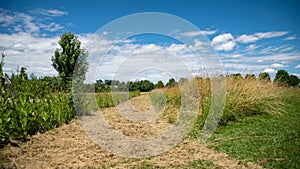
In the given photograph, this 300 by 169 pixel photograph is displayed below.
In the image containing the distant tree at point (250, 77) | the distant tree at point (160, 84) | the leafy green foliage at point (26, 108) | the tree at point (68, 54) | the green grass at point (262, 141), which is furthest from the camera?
the distant tree at point (160, 84)

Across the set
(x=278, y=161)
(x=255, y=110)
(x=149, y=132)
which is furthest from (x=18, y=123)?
(x=255, y=110)

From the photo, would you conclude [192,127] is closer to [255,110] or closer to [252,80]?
[255,110]

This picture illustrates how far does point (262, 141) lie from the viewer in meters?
4.75

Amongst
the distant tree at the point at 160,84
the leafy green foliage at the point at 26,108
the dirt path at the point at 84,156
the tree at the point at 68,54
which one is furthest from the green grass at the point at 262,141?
the distant tree at the point at 160,84

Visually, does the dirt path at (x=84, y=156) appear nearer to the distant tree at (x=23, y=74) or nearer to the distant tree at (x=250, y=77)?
the distant tree at (x=23, y=74)

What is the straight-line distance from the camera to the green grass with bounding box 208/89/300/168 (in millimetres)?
3720

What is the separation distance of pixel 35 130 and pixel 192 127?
12.0ft

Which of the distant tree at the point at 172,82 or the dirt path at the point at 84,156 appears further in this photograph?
the distant tree at the point at 172,82

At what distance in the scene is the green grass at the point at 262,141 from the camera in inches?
146

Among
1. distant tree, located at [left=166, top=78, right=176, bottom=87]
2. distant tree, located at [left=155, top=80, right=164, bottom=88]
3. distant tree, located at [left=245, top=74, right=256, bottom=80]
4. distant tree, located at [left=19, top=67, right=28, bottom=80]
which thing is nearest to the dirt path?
distant tree, located at [left=19, top=67, right=28, bottom=80]

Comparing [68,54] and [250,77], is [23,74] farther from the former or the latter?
[250,77]

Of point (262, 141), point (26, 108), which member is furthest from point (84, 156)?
point (262, 141)

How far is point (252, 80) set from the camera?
30.0 ft

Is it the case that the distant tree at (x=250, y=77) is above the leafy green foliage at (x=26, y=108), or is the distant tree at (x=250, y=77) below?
above
